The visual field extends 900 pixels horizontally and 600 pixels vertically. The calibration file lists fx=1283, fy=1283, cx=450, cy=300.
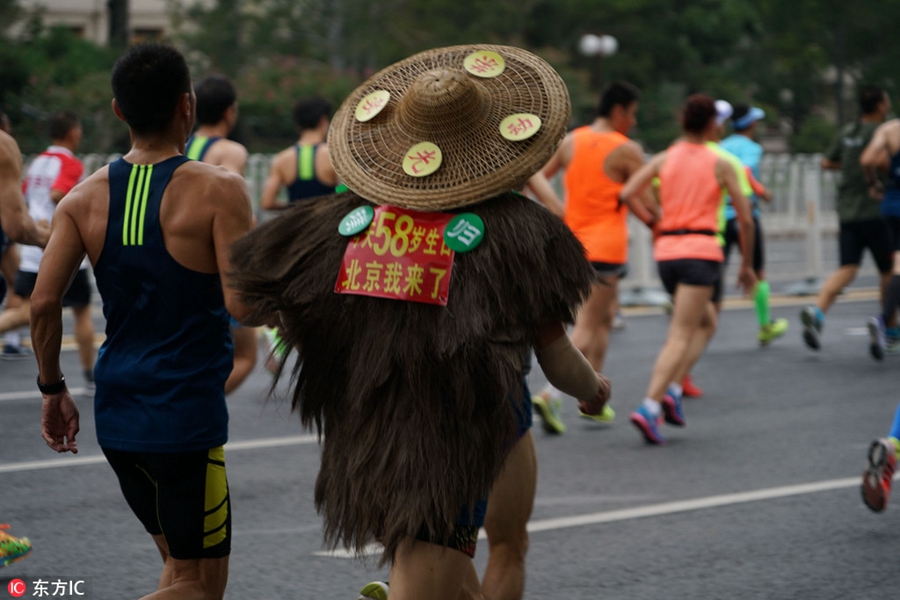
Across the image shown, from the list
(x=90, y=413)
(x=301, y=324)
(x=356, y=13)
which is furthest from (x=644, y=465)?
(x=356, y=13)

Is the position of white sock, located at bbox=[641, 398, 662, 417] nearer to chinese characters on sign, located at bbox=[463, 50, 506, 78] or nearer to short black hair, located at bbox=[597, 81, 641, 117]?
short black hair, located at bbox=[597, 81, 641, 117]

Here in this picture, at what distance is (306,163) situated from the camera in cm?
902

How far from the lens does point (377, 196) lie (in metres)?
3.15

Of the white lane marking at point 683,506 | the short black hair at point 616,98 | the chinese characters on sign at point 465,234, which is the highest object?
the chinese characters on sign at point 465,234

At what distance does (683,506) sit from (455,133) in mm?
3404

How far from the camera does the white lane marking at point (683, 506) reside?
227 inches

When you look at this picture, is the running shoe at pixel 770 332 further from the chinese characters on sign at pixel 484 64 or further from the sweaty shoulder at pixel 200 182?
the sweaty shoulder at pixel 200 182

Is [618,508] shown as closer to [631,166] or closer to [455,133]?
[631,166]

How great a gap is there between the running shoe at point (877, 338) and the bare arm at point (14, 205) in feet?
24.2

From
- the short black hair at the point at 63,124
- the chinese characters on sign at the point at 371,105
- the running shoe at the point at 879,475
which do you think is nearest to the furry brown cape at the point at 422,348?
the chinese characters on sign at the point at 371,105

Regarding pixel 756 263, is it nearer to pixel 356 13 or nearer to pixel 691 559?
pixel 691 559

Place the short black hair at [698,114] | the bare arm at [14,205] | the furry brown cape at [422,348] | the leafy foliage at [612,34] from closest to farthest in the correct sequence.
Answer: the furry brown cape at [422,348] < the bare arm at [14,205] < the short black hair at [698,114] < the leafy foliage at [612,34]

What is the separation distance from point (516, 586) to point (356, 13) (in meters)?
35.0

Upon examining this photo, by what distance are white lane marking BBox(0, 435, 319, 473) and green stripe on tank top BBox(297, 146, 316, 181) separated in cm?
215
